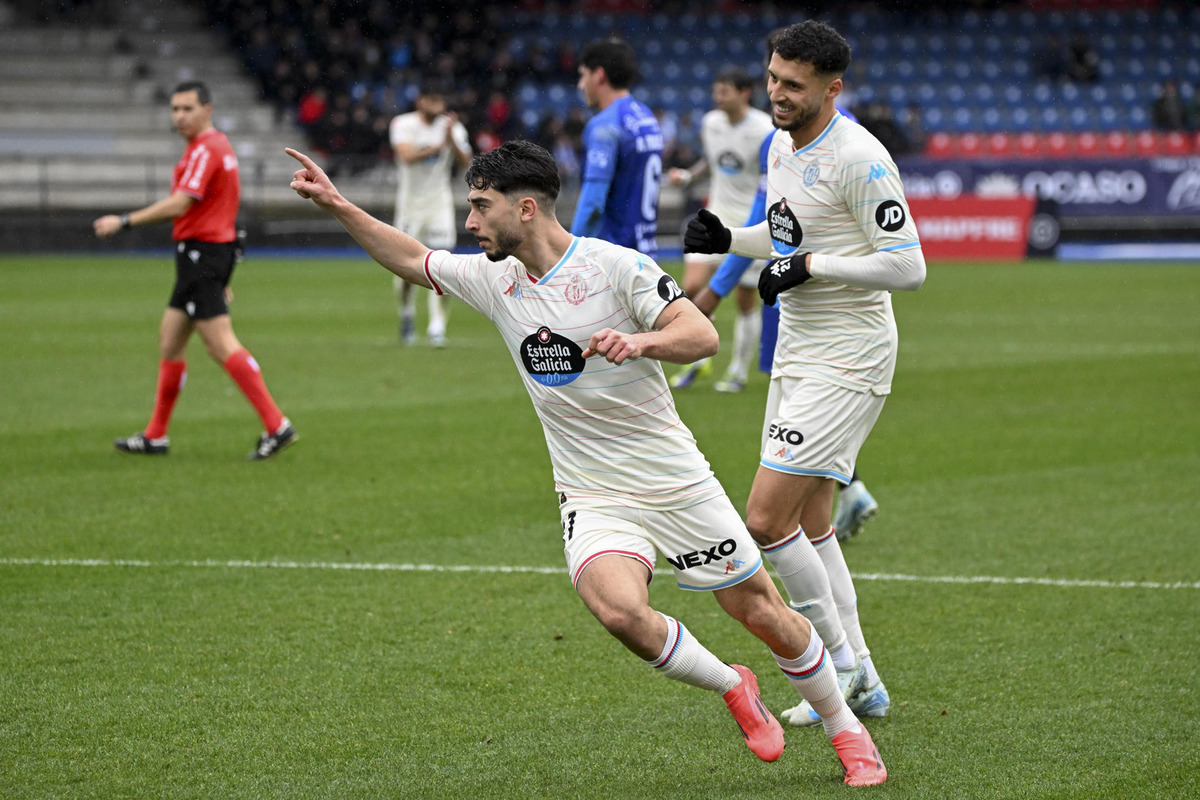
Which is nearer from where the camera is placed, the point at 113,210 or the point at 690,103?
the point at 113,210

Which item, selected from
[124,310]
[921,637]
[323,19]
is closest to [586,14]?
[323,19]

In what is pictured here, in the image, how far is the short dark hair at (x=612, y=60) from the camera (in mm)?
8641

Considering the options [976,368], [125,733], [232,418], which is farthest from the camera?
[976,368]

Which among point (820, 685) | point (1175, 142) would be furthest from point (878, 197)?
point (1175, 142)

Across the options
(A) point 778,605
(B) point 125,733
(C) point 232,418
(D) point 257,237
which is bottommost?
(D) point 257,237

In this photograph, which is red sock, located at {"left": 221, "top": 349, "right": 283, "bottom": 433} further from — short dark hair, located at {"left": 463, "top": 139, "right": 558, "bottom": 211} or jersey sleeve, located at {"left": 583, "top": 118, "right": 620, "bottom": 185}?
short dark hair, located at {"left": 463, "top": 139, "right": 558, "bottom": 211}

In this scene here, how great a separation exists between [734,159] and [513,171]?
837 cm

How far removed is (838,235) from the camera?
4766 millimetres

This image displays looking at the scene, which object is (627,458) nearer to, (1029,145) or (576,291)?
(576,291)

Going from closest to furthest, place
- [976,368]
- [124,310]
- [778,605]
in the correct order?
1. [778,605]
2. [976,368]
3. [124,310]

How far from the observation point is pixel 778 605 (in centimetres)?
414

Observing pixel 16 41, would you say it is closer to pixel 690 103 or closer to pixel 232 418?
pixel 690 103

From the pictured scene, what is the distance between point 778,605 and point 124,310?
15.8 meters

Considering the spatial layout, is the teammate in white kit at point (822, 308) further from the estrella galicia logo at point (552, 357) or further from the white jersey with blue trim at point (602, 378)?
the estrella galicia logo at point (552, 357)
